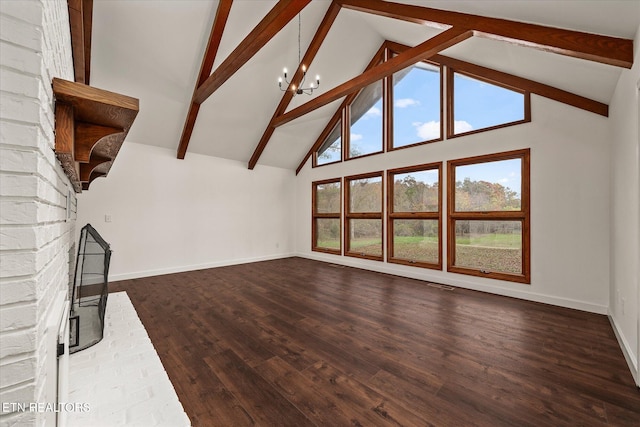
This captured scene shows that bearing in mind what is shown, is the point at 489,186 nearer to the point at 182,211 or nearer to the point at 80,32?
the point at 80,32

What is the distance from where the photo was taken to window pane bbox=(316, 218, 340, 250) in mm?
6515

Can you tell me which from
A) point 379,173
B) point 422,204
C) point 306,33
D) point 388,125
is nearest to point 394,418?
point 422,204

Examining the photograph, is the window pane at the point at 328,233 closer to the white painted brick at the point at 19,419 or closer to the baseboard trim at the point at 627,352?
the baseboard trim at the point at 627,352

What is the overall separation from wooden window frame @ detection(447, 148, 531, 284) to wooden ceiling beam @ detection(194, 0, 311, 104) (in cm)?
324

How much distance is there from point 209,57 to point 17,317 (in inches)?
158

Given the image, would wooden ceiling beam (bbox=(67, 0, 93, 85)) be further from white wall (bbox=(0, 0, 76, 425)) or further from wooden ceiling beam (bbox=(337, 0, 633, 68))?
wooden ceiling beam (bbox=(337, 0, 633, 68))

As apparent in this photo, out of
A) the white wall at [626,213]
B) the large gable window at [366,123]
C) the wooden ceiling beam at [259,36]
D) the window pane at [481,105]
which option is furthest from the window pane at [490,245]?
the wooden ceiling beam at [259,36]

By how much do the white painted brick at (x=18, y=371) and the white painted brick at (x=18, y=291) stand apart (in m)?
0.19

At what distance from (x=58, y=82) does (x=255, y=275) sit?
4.29m

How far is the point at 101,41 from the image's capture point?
346 cm

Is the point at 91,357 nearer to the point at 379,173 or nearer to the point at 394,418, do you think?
the point at 394,418

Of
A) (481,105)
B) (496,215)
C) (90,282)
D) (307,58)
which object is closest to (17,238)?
(90,282)

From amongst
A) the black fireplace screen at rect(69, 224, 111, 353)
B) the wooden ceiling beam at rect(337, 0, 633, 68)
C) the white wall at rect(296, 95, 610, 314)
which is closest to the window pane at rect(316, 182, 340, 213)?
the white wall at rect(296, 95, 610, 314)

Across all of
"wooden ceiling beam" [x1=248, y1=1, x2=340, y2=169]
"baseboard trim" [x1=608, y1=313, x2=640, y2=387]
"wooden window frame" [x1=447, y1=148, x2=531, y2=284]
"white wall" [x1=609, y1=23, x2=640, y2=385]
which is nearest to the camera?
"baseboard trim" [x1=608, y1=313, x2=640, y2=387]
